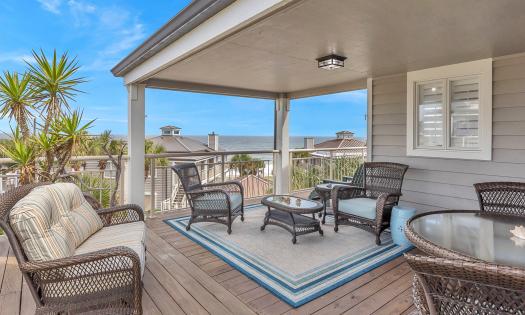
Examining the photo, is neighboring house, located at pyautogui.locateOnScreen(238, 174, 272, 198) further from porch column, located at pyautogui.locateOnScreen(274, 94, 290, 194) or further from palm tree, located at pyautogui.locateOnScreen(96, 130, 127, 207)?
palm tree, located at pyautogui.locateOnScreen(96, 130, 127, 207)

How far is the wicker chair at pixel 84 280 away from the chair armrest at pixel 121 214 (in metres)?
1.01

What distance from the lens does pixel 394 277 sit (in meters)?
2.89

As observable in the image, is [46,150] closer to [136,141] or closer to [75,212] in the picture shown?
[136,141]

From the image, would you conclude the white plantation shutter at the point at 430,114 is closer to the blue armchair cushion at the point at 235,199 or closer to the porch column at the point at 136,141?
the blue armchair cushion at the point at 235,199

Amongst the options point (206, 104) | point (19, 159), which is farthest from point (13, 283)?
point (206, 104)

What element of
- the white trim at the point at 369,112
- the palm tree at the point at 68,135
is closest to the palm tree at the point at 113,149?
the palm tree at the point at 68,135

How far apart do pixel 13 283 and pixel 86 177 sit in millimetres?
2177

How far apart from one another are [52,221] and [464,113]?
15.3ft

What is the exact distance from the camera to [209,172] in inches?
244

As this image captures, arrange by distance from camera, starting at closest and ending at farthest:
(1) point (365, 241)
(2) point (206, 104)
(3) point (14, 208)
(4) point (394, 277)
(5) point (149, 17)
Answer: (3) point (14, 208)
(4) point (394, 277)
(1) point (365, 241)
(5) point (149, 17)
(2) point (206, 104)

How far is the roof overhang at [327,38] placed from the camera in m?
2.24

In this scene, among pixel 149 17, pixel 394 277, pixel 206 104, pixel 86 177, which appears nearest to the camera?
pixel 394 277

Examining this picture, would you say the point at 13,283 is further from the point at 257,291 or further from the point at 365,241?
the point at 365,241

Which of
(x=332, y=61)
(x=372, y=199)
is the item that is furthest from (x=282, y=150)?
(x=332, y=61)
